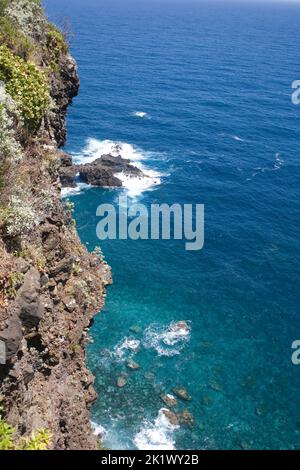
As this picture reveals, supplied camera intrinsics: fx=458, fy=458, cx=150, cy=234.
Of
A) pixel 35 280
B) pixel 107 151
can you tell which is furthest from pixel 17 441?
pixel 107 151

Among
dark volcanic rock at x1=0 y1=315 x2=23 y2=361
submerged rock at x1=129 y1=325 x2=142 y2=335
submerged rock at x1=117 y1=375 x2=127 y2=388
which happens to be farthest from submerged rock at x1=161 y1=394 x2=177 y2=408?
dark volcanic rock at x1=0 y1=315 x2=23 y2=361

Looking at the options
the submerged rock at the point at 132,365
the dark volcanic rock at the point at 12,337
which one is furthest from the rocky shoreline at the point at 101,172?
the dark volcanic rock at the point at 12,337

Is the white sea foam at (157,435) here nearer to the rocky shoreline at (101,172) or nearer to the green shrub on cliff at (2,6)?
the green shrub on cliff at (2,6)

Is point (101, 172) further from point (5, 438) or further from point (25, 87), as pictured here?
point (5, 438)

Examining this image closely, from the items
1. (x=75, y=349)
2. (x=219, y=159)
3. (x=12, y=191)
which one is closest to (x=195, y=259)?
(x=219, y=159)

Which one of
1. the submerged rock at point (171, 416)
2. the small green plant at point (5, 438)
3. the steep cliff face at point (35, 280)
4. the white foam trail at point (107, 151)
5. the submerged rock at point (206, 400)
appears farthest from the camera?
the white foam trail at point (107, 151)
